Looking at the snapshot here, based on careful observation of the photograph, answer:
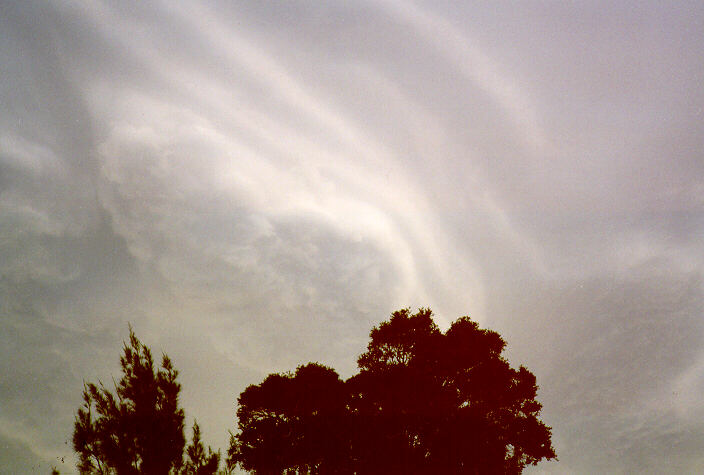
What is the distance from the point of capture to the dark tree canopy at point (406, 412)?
84.0 feet

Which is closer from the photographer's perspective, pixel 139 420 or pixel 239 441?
pixel 139 420

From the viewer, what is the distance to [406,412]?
87.4 ft

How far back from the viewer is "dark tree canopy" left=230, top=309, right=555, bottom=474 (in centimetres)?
2561

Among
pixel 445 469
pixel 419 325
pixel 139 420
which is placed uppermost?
pixel 419 325

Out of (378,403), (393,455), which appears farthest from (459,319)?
(393,455)

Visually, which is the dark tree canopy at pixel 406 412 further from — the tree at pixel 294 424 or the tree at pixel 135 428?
the tree at pixel 135 428

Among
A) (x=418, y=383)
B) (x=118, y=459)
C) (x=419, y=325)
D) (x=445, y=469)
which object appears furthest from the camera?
(x=419, y=325)

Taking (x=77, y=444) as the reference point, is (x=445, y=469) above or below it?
above

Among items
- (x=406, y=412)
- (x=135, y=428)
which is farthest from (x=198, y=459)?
(x=406, y=412)

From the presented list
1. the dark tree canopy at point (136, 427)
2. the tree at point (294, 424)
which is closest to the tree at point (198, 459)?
the dark tree canopy at point (136, 427)

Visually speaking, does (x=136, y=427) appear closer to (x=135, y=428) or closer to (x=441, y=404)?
(x=135, y=428)

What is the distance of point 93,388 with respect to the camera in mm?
15539

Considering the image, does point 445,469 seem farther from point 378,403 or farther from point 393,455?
point 378,403

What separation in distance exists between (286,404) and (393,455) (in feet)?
28.3
